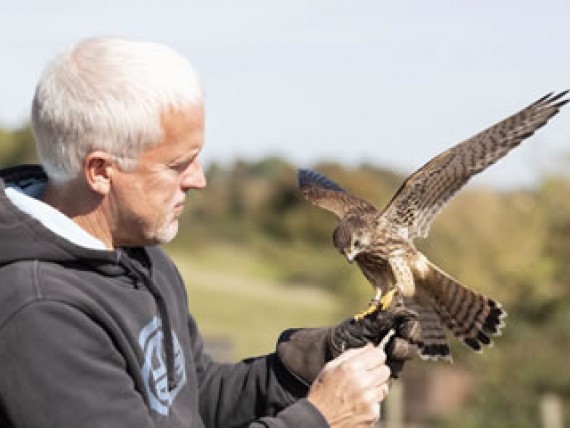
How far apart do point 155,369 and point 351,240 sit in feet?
7.54

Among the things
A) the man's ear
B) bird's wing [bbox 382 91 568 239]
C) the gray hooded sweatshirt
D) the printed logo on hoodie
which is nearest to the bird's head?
bird's wing [bbox 382 91 568 239]

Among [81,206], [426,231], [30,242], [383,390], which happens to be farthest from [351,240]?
[30,242]

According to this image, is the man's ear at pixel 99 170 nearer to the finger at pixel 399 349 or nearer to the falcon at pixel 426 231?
the finger at pixel 399 349

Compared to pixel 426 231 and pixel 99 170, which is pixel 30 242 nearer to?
pixel 99 170

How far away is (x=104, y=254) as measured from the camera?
2494mm

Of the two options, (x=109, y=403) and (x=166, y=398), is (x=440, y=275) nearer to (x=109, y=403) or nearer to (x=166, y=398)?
(x=166, y=398)

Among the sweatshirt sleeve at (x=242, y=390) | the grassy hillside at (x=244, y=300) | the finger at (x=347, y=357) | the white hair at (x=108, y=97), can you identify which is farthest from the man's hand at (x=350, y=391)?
the grassy hillside at (x=244, y=300)

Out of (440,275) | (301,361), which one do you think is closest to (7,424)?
(301,361)

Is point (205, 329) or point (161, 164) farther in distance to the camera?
point (205, 329)

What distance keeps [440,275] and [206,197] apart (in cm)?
3013

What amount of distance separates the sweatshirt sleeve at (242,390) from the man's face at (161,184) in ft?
2.01

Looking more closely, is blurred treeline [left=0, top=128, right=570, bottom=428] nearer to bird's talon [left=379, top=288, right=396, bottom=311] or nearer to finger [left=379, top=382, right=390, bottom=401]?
bird's talon [left=379, top=288, right=396, bottom=311]

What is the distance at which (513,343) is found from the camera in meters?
14.7

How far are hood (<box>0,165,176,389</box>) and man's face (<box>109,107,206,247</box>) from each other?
6 centimetres
